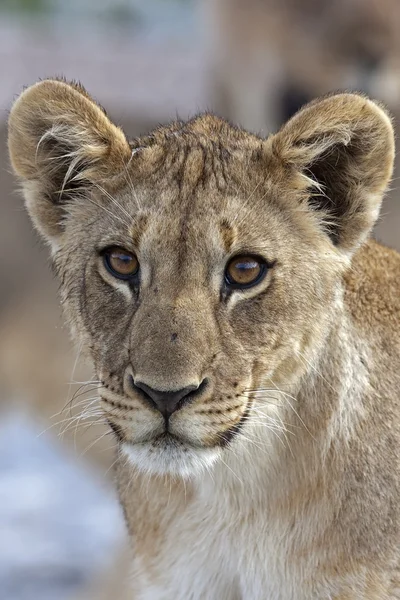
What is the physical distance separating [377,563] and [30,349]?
6.32 meters

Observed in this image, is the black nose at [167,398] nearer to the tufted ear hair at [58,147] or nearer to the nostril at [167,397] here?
the nostril at [167,397]

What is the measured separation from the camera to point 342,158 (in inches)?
125

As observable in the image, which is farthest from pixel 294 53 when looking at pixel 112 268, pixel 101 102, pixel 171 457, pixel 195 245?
pixel 171 457

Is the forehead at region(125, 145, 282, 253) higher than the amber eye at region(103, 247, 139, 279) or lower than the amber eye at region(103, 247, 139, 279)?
higher

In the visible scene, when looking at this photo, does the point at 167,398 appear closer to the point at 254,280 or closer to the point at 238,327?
the point at 238,327

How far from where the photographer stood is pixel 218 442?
2.96m

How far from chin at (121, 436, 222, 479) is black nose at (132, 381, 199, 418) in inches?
3.8

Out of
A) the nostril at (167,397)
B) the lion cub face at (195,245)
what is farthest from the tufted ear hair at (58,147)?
the nostril at (167,397)

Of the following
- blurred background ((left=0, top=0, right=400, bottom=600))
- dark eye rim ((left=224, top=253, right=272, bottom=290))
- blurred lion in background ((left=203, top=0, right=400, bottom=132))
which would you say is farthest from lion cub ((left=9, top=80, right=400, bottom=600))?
blurred lion in background ((left=203, top=0, right=400, bottom=132))

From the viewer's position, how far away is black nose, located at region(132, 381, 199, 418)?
2.79 metres

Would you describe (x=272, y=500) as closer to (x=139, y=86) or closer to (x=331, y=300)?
(x=331, y=300)

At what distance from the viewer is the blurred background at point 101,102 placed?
715 centimetres

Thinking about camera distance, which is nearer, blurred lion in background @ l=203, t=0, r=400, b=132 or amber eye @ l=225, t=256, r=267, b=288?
amber eye @ l=225, t=256, r=267, b=288

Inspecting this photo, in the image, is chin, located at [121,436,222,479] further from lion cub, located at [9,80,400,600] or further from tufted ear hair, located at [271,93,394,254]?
tufted ear hair, located at [271,93,394,254]
